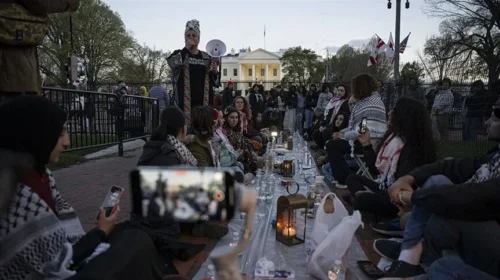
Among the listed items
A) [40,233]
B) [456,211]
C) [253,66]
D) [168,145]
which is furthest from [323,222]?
[253,66]

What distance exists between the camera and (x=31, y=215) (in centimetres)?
139

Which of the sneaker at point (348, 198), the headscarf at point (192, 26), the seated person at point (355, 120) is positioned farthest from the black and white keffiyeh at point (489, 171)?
the headscarf at point (192, 26)

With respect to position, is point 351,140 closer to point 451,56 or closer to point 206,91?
point 206,91

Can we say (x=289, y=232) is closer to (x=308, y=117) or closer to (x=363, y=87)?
(x=363, y=87)

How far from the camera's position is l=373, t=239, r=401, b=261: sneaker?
3.01 m

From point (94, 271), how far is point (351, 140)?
15.5 feet

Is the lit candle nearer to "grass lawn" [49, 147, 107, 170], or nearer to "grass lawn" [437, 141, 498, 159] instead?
"grass lawn" [49, 147, 107, 170]

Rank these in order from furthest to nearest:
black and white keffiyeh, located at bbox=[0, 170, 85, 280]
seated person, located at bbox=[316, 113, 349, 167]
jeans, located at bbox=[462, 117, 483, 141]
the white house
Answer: the white house → jeans, located at bbox=[462, 117, 483, 141] → seated person, located at bbox=[316, 113, 349, 167] → black and white keffiyeh, located at bbox=[0, 170, 85, 280]

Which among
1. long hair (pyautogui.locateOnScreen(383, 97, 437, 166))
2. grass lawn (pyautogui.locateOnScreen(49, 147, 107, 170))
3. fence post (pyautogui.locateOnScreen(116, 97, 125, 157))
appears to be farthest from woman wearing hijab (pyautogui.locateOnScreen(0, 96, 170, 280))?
fence post (pyautogui.locateOnScreen(116, 97, 125, 157))

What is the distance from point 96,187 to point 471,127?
7.38 m

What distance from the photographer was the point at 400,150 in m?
3.72

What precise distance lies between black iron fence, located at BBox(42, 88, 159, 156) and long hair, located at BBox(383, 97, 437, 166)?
472 centimetres

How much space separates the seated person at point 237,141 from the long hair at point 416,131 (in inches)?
105

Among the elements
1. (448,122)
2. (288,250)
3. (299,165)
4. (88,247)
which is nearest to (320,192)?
(288,250)
